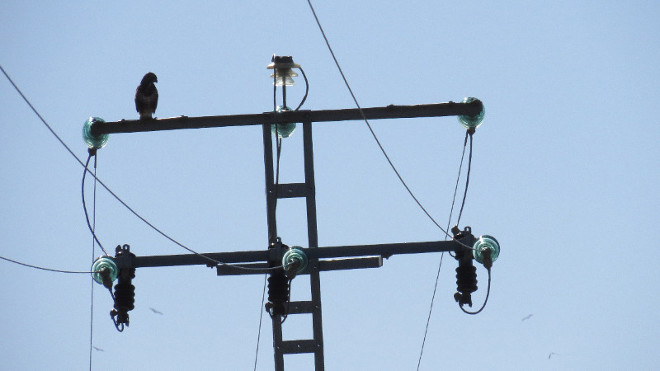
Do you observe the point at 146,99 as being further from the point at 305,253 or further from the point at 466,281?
the point at 466,281

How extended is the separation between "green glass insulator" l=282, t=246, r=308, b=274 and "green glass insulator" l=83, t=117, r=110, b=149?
96.3 inches

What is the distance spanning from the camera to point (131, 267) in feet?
39.8

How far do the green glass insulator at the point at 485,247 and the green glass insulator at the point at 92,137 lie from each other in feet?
12.9

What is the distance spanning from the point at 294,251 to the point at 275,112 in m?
1.50

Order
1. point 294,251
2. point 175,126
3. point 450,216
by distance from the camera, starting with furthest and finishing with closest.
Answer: point 450,216 < point 175,126 < point 294,251

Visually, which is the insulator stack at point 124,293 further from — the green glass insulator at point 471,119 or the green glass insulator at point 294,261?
the green glass insulator at point 471,119

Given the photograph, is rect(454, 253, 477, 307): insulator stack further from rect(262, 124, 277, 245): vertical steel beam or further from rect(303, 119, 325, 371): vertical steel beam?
rect(262, 124, 277, 245): vertical steel beam

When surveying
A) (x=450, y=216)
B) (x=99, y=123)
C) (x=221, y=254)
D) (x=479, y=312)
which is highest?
(x=99, y=123)

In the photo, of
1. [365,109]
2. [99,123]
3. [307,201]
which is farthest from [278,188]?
[99,123]

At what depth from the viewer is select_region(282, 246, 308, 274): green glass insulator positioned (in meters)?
11.8

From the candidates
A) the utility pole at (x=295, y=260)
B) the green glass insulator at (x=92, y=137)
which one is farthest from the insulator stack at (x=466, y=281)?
the green glass insulator at (x=92, y=137)

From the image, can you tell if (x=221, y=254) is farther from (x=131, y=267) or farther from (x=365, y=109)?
(x=365, y=109)

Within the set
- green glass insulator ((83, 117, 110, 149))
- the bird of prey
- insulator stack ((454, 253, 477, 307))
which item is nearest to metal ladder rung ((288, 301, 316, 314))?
insulator stack ((454, 253, 477, 307))

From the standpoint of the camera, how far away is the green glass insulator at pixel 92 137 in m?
12.9
